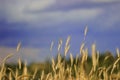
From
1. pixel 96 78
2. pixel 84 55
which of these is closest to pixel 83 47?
pixel 84 55

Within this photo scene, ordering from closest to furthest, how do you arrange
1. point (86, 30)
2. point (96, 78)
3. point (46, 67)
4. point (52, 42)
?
point (86, 30), point (52, 42), point (96, 78), point (46, 67)

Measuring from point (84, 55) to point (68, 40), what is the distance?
10.7 inches

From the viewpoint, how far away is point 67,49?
15.9ft

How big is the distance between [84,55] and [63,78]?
0.44 metres

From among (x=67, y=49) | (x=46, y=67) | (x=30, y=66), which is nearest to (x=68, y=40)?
(x=67, y=49)

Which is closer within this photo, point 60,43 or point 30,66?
point 60,43

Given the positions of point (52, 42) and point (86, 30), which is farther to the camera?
point (52, 42)

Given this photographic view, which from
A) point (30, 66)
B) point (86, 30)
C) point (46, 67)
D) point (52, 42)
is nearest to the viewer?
point (86, 30)

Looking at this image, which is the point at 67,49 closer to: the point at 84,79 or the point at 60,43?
the point at 60,43

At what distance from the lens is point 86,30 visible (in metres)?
4.73

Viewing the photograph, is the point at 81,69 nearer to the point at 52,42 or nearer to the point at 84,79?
the point at 84,79

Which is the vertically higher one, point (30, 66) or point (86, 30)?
A: point (30, 66)

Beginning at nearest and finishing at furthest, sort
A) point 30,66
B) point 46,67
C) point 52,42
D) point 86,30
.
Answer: point 86,30
point 52,42
point 46,67
point 30,66

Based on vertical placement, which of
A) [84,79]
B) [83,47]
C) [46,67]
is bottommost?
[84,79]
